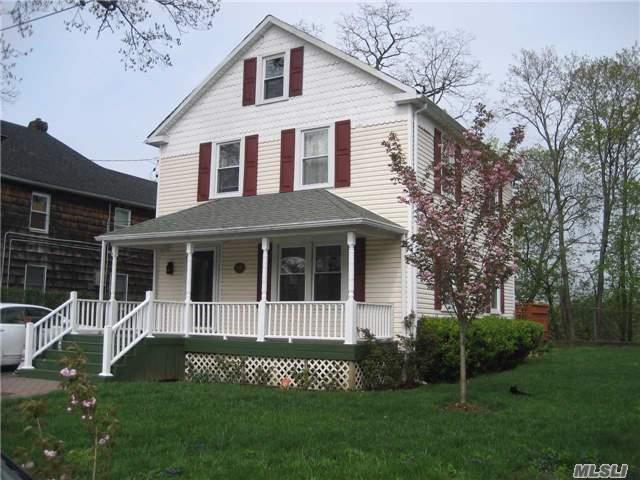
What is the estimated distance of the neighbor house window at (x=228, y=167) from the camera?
16.5 meters

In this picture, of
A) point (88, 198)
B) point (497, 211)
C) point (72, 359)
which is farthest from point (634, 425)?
point (88, 198)

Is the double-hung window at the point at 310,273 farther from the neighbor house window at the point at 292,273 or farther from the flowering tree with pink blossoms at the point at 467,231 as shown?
the flowering tree with pink blossoms at the point at 467,231

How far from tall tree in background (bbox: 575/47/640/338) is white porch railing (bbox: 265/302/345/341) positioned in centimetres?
1886

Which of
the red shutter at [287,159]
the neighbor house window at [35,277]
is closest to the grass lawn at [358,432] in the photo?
the red shutter at [287,159]

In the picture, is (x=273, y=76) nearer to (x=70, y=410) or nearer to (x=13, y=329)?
(x=13, y=329)

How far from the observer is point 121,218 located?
25.4 metres

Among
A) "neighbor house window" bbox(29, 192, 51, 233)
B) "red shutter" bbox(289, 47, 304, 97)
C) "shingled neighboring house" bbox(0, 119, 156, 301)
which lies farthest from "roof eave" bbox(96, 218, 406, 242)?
"neighbor house window" bbox(29, 192, 51, 233)

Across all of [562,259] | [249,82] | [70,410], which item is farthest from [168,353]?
[562,259]

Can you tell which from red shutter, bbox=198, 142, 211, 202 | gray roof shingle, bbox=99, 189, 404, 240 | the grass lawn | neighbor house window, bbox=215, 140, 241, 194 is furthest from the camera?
red shutter, bbox=198, 142, 211, 202

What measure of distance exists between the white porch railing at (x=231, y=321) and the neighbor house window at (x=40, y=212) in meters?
10.3

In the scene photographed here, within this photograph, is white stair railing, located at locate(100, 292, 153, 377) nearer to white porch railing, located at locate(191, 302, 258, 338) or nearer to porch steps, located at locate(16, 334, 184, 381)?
porch steps, located at locate(16, 334, 184, 381)

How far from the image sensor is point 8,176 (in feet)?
67.9

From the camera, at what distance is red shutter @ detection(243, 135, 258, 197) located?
1606 centimetres

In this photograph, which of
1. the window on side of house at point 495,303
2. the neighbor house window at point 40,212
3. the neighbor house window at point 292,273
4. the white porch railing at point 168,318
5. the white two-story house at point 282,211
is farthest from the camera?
the neighbor house window at point 40,212
